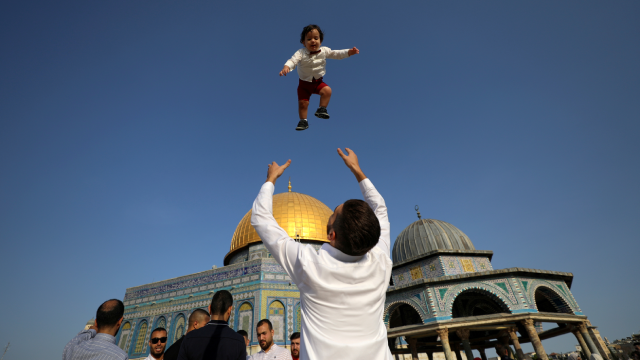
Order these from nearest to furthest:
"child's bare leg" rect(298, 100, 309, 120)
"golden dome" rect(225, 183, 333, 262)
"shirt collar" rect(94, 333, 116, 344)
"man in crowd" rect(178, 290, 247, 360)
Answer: "shirt collar" rect(94, 333, 116, 344)
"man in crowd" rect(178, 290, 247, 360)
"child's bare leg" rect(298, 100, 309, 120)
"golden dome" rect(225, 183, 333, 262)

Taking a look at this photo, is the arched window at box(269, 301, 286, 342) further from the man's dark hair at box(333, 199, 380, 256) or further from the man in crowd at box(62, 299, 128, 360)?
the man's dark hair at box(333, 199, 380, 256)

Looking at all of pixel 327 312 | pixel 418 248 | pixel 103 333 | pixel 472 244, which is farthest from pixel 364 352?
pixel 472 244

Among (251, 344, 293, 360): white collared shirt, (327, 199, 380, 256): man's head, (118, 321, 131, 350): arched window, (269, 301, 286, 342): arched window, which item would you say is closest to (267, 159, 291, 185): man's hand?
(327, 199, 380, 256): man's head

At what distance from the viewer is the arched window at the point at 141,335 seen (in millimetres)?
20503

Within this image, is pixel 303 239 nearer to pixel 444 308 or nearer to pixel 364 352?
pixel 444 308

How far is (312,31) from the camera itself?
4.24 meters

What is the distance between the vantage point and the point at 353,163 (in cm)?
254

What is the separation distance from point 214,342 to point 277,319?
1698 centimetres

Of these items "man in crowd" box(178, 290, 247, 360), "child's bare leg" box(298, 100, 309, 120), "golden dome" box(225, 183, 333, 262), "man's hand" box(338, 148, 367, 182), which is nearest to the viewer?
"man's hand" box(338, 148, 367, 182)

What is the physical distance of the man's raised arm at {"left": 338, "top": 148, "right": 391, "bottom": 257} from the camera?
2.07m

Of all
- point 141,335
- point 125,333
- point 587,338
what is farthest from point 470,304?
point 125,333

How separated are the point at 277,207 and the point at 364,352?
24628mm

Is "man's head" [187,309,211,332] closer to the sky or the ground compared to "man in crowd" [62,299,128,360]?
closer to the sky

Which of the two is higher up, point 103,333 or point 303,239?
point 303,239
